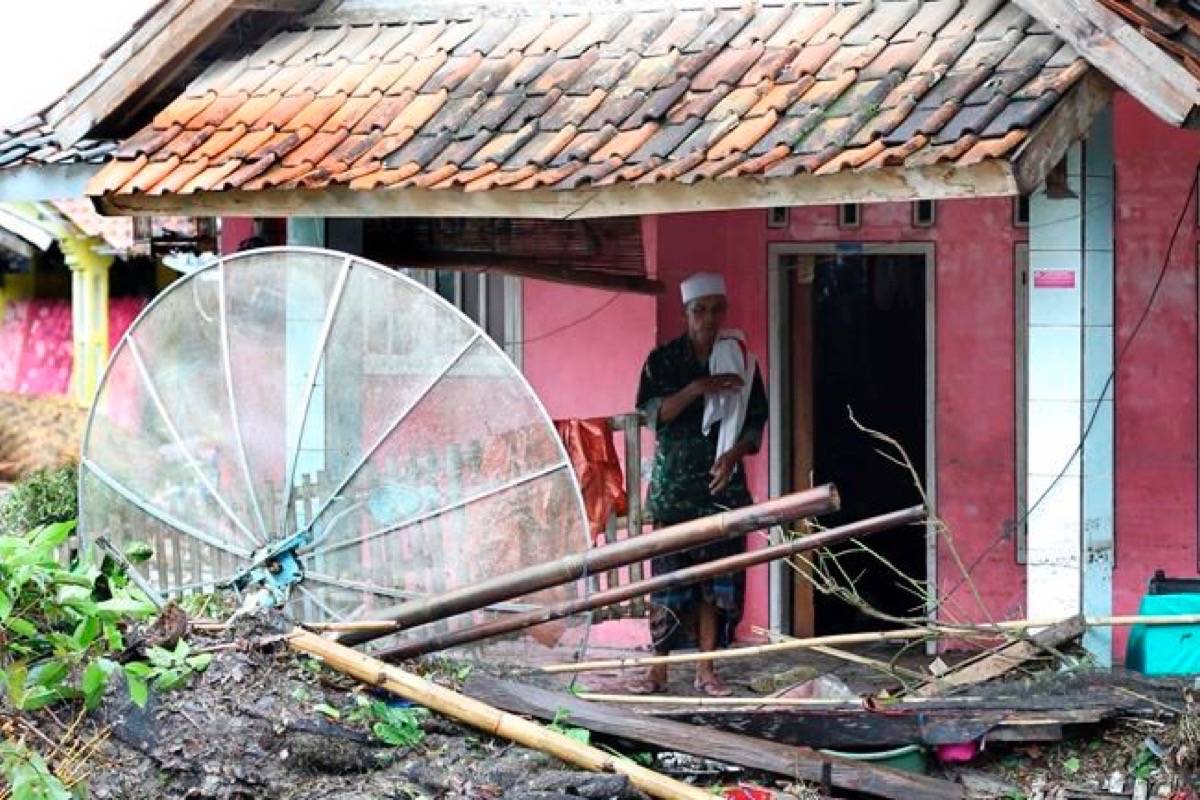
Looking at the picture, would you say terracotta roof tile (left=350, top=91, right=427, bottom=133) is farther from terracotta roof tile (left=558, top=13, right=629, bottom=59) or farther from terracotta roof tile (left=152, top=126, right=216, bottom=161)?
terracotta roof tile (left=152, top=126, right=216, bottom=161)

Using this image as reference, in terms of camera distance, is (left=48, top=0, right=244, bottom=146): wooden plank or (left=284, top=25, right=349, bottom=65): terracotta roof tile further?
(left=284, top=25, right=349, bottom=65): terracotta roof tile

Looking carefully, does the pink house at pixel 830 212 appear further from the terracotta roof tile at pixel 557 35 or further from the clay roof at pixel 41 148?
the clay roof at pixel 41 148

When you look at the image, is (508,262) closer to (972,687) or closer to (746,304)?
(746,304)

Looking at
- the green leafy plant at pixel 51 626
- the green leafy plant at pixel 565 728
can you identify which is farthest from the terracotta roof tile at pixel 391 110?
the green leafy plant at pixel 51 626

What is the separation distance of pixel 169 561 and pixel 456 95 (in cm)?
263

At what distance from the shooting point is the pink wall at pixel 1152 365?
11.0m

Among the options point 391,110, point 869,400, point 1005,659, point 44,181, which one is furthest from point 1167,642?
point 44,181

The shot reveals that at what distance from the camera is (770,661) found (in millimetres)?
11867

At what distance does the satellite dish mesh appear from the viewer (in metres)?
9.42

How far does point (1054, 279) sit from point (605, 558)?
233 cm

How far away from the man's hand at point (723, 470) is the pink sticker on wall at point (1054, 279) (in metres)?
2.24

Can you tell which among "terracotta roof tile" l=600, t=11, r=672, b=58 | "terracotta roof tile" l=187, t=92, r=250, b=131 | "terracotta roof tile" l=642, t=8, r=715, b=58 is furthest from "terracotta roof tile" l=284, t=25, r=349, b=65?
"terracotta roof tile" l=642, t=8, r=715, b=58

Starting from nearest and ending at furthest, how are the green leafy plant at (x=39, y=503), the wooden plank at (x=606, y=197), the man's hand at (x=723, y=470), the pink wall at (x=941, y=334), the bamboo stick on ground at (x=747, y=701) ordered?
1. the wooden plank at (x=606, y=197)
2. the bamboo stick on ground at (x=747, y=701)
3. the man's hand at (x=723, y=470)
4. the pink wall at (x=941, y=334)
5. the green leafy plant at (x=39, y=503)

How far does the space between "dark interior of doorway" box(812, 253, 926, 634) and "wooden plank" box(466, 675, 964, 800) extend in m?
3.93
